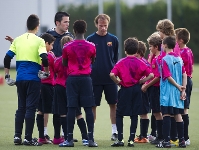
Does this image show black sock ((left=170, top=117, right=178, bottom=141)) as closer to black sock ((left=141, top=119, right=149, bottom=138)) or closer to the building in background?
black sock ((left=141, top=119, right=149, bottom=138))

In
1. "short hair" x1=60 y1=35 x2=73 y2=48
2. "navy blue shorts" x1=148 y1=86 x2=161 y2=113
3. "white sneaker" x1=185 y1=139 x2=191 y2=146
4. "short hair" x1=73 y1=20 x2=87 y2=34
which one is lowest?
"white sneaker" x1=185 y1=139 x2=191 y2=146

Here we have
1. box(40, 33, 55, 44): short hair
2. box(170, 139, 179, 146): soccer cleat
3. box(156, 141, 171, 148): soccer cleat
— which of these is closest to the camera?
box(156, 141, 171, 148): soccer cleat

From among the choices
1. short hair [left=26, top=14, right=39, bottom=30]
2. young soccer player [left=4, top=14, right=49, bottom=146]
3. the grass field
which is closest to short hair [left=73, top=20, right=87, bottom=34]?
young soccer player [left=4, top=14, right=49, bottom=146]

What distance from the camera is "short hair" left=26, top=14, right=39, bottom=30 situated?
395 inches

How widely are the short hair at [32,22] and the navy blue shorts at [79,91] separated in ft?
3.45

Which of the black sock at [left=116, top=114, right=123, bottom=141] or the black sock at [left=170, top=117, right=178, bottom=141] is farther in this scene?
the black sock at [left=170, top=117, right=178, bottom=141]

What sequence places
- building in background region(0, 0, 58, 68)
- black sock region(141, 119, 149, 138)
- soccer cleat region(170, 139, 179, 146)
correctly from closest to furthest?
soccer cleat region(170, 139, 179, 146), black sock region(141, 119, 149, 138), building in background region(0, 0, 58, 68)

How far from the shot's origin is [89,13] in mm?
48531

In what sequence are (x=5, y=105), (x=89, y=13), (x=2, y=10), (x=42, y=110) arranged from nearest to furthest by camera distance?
1. (x=42, y=110)
2. (x=5, y=105)
3. (x=2, y=10)
4. (x=89, y=13)

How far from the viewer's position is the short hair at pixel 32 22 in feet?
32.9

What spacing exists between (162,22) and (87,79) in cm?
149

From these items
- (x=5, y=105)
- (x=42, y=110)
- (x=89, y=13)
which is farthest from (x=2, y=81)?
(x=89, y=13)

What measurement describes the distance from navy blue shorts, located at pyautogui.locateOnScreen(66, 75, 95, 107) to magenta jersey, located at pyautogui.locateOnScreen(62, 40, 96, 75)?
10 centimetres

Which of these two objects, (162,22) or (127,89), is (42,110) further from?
(162,22)
